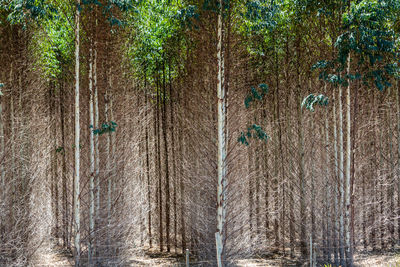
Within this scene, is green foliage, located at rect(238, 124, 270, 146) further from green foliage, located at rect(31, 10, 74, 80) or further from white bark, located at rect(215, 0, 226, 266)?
green foliage, located at rect(31, 10, 74, 80)

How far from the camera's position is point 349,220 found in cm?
855

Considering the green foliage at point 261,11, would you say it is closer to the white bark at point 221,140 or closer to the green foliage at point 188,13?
the white bark at point 221,140

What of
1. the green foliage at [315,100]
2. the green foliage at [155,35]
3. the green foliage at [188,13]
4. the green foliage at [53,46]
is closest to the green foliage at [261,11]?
the green foliage at [188,13]

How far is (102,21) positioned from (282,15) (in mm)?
4333

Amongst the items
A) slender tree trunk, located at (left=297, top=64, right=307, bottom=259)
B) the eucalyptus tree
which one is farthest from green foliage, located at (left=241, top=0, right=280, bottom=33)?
slender tree trunk, located at (left=297, top=64, right=307, bottom=259)

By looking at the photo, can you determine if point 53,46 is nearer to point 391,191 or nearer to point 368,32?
point 368,32

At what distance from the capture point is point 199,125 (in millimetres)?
8844

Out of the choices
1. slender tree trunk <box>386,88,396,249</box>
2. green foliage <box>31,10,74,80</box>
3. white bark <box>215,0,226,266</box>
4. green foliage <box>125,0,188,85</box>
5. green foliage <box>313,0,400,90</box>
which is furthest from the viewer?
slender tree trunk <box>386,88,396,249</box>

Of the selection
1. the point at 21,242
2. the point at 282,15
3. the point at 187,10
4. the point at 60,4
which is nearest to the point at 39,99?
the point at 60,4

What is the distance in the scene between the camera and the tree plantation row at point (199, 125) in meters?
7.75

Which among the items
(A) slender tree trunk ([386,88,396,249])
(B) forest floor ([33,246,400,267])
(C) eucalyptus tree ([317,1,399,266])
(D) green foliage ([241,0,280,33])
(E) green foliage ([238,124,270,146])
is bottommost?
(B) forest floor ([33,246,400,267])

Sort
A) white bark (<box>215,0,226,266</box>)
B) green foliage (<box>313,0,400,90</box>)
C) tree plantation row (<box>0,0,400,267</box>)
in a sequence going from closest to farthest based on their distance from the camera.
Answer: green foliage (<box>313,0,400,90</box>), white bark (<box>215,0,226,266</box>), tree plantation row (<box>0,0,400,267</box>)

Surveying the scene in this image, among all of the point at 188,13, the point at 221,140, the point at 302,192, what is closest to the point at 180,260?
the point at 302,192

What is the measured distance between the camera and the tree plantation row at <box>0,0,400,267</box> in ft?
25.4
